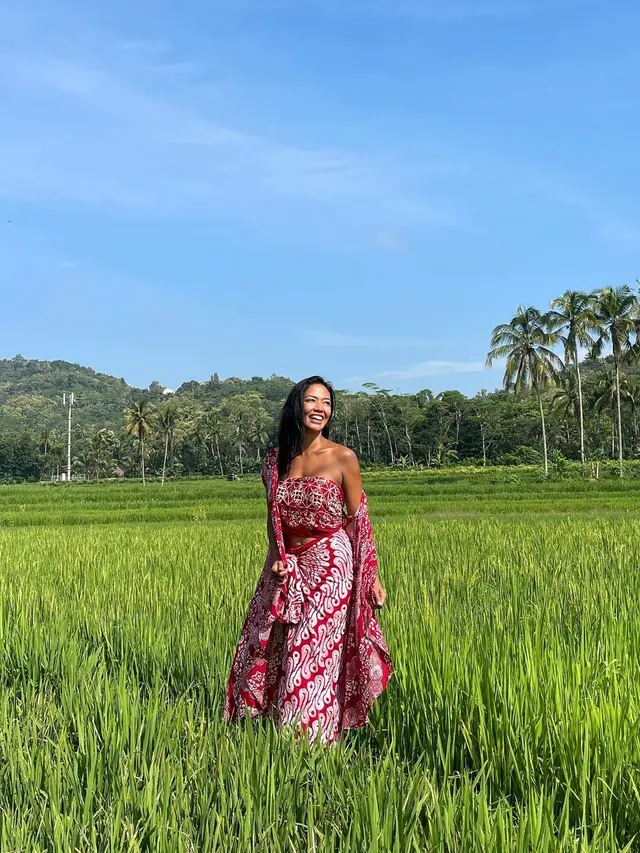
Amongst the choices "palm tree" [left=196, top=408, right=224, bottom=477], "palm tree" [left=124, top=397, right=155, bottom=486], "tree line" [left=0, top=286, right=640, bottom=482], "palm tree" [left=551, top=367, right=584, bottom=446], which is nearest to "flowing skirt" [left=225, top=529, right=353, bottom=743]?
"tree line" [left=0, top=286, right=640, bottom=482]

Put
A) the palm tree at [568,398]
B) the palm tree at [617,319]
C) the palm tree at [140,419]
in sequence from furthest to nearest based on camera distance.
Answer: the palm tree at [140,419] < the palm tree at [568,398] < the palm tree at [617,319]

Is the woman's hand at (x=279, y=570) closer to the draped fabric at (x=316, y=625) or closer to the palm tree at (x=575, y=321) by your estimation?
the draped fabric at (x=316, y=625)

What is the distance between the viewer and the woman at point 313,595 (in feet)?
9.12

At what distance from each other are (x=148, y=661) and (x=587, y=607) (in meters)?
2.53

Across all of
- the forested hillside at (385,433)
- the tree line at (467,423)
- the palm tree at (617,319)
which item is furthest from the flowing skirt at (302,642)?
the forested hillside at (385,433)

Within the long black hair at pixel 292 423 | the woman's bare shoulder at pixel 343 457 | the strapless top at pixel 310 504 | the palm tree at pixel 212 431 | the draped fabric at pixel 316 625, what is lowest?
the draped fabric at pixel 316 625

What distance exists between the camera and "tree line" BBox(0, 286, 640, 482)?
32031 millimetres

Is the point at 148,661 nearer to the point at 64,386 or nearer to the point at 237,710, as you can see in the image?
→ the point at 237,710

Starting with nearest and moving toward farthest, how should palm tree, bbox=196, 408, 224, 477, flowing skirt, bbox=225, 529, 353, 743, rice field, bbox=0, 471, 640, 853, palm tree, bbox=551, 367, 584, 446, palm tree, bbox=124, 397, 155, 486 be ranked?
rice field, bbox=0, 471, 640, 853 → flowing skirt, bbox=225, 529, 353, 743 → palm tree, bbox=551, 367, 584, 446 → palm tree, bbox=124, 397, 155, 486 → palm tree, bbox=196, 408, 224, 477

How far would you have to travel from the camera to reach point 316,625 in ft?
9.16

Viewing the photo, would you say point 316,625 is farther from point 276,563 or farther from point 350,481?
point 350,481

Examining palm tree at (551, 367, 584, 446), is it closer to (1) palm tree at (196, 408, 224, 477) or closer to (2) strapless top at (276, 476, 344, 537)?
(1) palm tree at (196, 408, 224, 477)

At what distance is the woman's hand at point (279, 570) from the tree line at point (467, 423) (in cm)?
2102

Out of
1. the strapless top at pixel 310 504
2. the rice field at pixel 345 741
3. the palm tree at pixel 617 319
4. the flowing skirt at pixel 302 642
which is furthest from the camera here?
the palm tree at pixel 617 319
